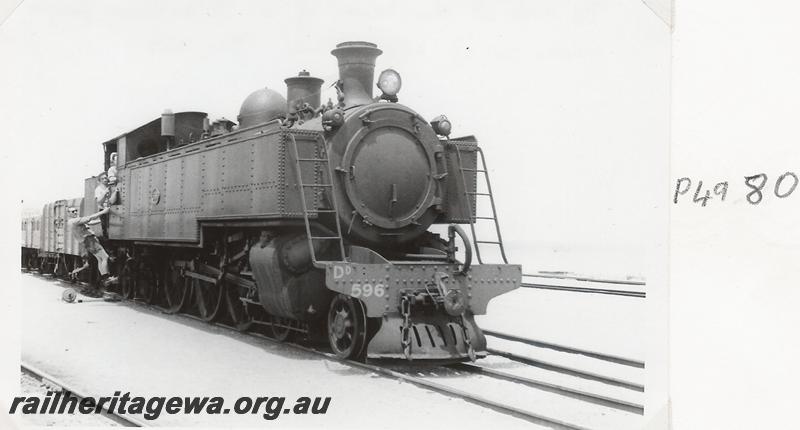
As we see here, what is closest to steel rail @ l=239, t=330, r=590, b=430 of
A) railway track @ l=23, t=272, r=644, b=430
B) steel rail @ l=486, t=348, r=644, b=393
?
railway track @ l=23, t=272, r=644, b=430

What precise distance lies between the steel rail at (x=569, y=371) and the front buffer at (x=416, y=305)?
2.33 ft

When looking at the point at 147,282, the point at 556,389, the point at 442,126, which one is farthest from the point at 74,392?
the point at 147,282

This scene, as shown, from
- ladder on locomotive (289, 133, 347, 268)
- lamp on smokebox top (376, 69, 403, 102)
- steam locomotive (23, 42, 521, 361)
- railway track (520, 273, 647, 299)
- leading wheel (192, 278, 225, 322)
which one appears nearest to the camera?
steam locomotive (23, 42, 521, 361)

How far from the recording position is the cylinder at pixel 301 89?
32.9 feet

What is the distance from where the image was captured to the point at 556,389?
23.4 feet

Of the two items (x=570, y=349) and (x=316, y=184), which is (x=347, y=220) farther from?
(x=570, y=349)

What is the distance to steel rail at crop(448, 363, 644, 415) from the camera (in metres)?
6.52

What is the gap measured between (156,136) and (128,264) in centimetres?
249

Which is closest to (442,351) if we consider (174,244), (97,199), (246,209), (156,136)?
(246,209)

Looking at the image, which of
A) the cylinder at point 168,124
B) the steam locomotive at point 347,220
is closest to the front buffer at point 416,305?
the steam locomotive at point 347,220

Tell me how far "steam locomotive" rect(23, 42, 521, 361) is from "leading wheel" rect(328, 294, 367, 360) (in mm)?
17

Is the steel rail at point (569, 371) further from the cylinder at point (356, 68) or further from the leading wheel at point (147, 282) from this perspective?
the leading wheel at point (147, 282)

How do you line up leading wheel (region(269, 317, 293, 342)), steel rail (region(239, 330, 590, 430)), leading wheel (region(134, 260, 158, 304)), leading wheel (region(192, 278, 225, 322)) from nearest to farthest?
1. steel rail (region(239, 330, 590, 430))
2. leading wheel (region(269, 317, 293, 342))
3. leading wheel (region(192, 278, 225, 322))
4. leading wheel (region(134, 260, 158, 304))

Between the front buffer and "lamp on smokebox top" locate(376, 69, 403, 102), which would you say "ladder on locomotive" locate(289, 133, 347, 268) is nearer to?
the front buffer
